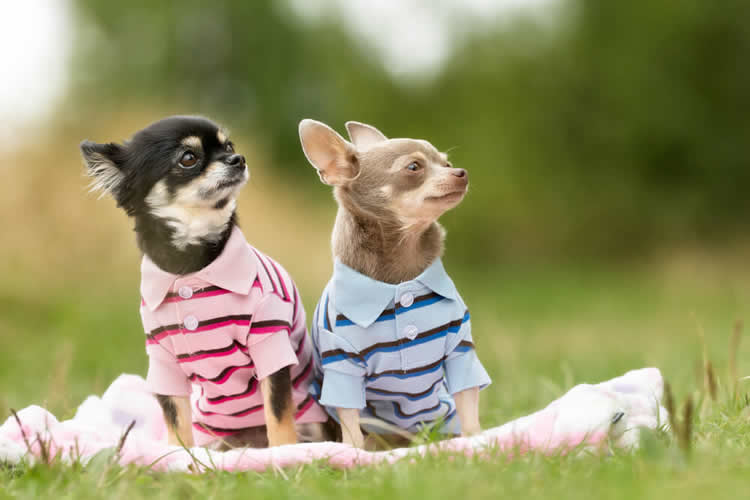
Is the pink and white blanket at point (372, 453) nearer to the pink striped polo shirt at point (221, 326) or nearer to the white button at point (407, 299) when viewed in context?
the pink striped polo shirt at point (221, 326)

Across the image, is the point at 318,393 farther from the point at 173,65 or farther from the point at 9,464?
the point at 173,65

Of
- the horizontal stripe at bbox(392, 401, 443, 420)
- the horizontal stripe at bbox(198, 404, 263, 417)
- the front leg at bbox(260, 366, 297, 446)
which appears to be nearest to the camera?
the front leg at bbox(260, 366, 297, 446)

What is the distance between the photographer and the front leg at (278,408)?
3148 millimetres

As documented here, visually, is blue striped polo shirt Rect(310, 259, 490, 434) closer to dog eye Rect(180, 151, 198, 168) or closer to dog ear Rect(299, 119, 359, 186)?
dog ear Rect(299, 119, 359, 186)

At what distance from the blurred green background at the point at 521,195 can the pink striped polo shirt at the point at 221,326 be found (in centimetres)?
111

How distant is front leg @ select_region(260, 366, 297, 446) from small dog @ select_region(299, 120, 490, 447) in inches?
6.4

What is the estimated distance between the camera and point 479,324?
825cm

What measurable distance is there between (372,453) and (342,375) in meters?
0.42

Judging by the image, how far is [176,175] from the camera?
314 cm

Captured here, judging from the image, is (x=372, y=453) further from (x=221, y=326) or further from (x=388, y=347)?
(x=221, y=326)

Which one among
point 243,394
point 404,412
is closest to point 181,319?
point 243,394

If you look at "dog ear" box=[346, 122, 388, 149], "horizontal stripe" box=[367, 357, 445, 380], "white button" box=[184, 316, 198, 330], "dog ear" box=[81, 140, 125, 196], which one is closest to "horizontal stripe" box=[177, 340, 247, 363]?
"white button" box=[184, 316, 198, 330]

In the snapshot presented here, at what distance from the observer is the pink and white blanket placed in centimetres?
265

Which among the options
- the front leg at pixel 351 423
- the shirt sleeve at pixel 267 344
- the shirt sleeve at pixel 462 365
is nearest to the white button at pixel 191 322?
the shirt sleeve at pixel 267 344
